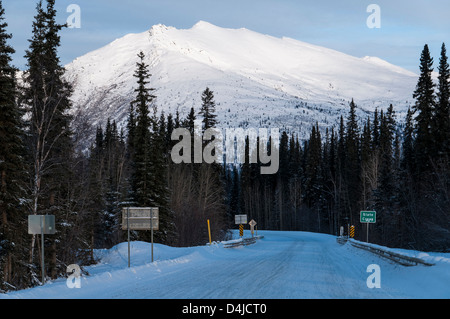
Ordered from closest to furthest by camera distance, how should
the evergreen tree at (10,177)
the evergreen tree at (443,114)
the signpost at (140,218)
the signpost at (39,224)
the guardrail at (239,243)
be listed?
the signpost at (39,224)
the signpost at (140,218)
the evergreen tree at (10,177)
the guardrail at (239,243)
the evergreen tree at (443,114)

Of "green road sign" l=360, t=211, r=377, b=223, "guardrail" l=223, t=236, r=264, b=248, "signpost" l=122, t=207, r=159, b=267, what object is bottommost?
"guardrail" l=223, t=236, r=264, b=248

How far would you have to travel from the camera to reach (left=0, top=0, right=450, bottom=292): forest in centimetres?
2394

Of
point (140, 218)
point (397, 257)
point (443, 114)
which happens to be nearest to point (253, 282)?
point (397, 257)

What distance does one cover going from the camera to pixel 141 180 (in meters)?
45.6

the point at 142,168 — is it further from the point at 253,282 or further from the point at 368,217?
the point at 253,282

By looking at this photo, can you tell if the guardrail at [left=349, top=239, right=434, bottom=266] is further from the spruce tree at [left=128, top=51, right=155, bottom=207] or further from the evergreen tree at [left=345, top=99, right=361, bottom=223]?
the evergreen tree at [left=345, top=99, right=361, bottom=223]

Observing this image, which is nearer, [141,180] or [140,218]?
[140,218]

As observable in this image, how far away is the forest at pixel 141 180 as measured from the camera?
23.9 meters

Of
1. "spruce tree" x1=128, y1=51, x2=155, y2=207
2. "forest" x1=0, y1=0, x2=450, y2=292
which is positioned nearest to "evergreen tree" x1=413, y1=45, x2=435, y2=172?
"forest" x1=0, y1=0, x2=450, y2=292

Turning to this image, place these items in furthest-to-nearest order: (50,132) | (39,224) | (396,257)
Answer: (50,132) < (396,257) < (39,224)

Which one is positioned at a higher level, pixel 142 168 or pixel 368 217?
pixel 142 168

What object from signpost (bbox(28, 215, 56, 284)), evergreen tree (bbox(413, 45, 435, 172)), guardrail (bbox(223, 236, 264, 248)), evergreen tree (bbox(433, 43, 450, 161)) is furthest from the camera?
evergreen tree (bbox(413, 45, 435, 172))

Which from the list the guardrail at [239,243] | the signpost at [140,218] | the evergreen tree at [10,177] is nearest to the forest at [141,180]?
the evergreen tree at [10,177]

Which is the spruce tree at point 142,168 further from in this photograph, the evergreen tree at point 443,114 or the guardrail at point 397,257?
the evergreen tree at point 443,114
